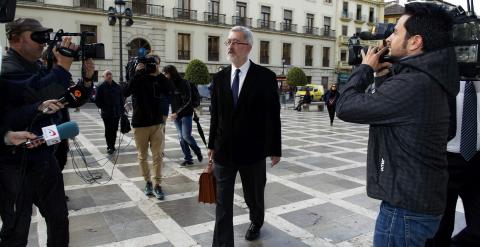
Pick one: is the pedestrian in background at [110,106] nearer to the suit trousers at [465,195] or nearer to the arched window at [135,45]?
the suit trousers at [465,195]

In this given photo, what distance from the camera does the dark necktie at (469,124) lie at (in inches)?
104

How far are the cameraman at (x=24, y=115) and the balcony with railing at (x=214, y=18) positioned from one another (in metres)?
30.1

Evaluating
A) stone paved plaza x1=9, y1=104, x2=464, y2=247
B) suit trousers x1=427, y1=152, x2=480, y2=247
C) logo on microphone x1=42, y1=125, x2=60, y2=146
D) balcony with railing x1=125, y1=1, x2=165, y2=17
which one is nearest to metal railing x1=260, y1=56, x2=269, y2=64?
balcony with railing x1=125, y1=1, x2=165, y2=17

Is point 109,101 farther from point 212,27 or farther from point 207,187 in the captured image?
point 212,27


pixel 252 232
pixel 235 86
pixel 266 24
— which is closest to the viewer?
pixel 235 86

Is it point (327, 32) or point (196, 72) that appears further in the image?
point (327, 32)

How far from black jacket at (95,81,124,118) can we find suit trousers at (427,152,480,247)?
256 inches


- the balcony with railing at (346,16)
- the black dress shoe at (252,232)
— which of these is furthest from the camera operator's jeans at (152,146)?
the balcony with railing at (346,16)

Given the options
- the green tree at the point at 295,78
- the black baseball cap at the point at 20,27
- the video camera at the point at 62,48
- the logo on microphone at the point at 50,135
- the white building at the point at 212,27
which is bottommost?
the logo on microphone at the point at 50,135

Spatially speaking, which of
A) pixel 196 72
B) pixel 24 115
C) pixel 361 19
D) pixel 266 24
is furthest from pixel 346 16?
pixel 24 115

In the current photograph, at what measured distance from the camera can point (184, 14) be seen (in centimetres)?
3033

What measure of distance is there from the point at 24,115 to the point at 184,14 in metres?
29.4

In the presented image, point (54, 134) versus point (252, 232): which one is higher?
point (54, 134)

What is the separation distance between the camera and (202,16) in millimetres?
31391
